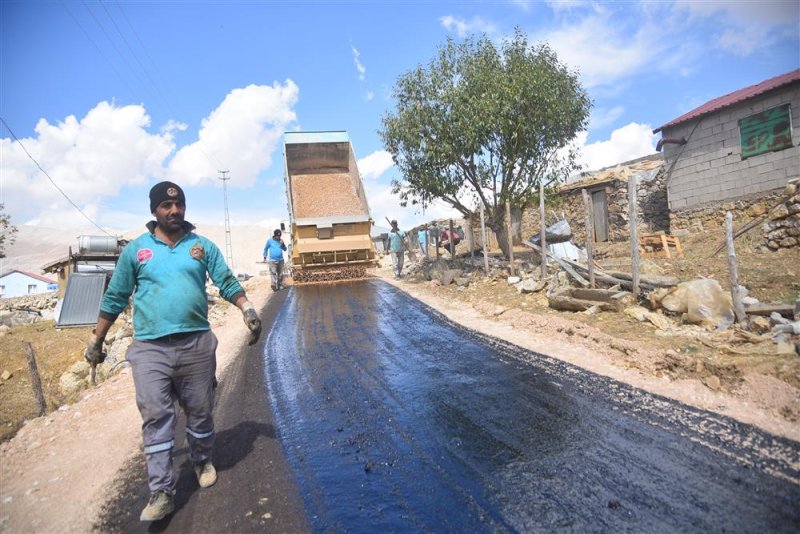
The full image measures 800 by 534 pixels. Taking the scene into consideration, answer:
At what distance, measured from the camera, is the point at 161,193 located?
2.83 meters

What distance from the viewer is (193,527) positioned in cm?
245

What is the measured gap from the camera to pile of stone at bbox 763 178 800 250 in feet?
33.5

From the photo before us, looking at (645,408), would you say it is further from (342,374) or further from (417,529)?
(342,374)

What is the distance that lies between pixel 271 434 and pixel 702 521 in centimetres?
285

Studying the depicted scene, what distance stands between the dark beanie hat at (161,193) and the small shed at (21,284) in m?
57.3

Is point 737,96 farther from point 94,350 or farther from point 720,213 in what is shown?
point 94,350

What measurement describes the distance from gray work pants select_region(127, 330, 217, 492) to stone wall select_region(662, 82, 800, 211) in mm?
15364

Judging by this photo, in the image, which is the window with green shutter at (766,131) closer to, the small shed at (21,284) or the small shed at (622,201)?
the small shed at (622,201)

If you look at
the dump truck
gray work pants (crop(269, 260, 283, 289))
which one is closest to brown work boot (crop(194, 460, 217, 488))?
the dump truck

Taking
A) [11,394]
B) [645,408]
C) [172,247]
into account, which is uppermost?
[172,247]

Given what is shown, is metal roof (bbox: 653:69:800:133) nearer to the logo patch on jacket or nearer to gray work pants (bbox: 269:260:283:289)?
gray work pants (bbox: 269:260:283:289)

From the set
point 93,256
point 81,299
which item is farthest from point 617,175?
point 93,256

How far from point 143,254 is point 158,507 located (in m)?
1.46

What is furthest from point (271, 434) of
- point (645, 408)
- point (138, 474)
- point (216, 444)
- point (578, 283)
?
point (578, 283)
